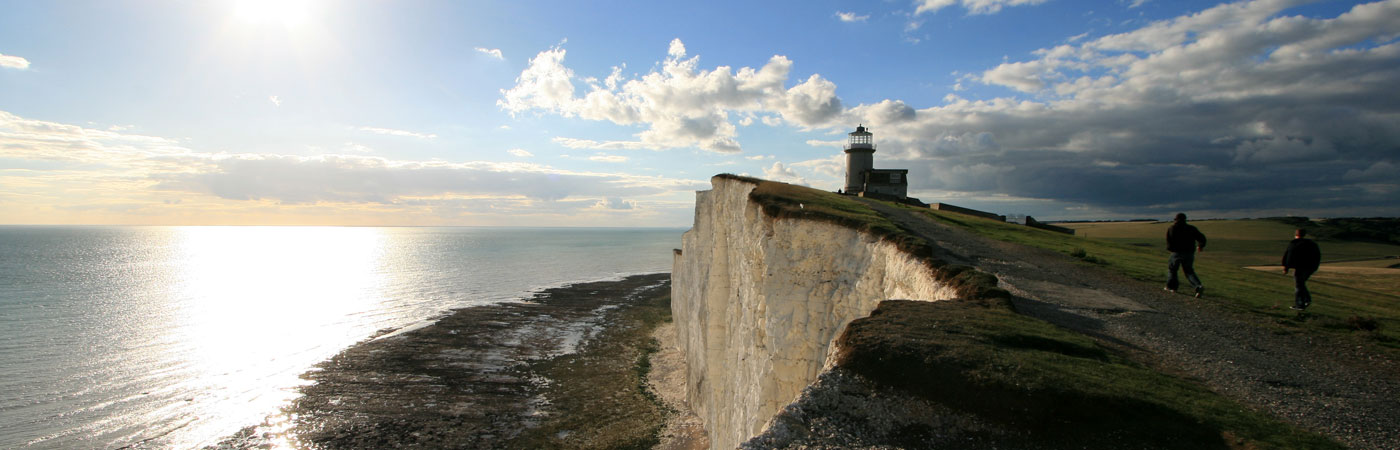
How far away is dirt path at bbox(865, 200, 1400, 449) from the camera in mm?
5309

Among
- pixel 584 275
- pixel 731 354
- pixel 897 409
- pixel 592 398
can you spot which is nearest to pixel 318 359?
pixel 592 398

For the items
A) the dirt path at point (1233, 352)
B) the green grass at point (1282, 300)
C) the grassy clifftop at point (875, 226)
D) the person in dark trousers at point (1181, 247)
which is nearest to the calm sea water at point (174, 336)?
the grassy clifftop at point (875, 226)

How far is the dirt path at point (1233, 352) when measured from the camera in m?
5.31

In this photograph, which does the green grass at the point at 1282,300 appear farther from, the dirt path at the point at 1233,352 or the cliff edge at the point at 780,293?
the cliff edge at the point at 780,293

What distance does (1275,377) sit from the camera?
634 centimetres

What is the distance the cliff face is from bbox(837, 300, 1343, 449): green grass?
10.7 ft

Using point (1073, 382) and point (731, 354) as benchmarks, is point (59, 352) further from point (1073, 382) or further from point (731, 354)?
point (1073, 382)

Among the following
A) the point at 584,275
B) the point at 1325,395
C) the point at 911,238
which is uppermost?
the point at 911,238

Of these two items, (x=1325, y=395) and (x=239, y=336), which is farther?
(x=239, y=336)

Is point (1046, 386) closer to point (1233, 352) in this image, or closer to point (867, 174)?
point (1233, 352)

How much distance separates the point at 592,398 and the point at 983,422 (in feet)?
68.6

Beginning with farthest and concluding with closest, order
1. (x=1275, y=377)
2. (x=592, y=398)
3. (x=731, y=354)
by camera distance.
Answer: (x=592, y=398), (x=731, y=354), (x=1275, y=377)

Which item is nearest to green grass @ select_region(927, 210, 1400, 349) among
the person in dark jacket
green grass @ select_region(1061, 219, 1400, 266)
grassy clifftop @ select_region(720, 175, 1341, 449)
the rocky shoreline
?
the person in dark jacket

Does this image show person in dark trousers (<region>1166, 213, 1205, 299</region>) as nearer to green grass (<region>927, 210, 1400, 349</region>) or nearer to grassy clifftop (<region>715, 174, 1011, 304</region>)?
green grass (<region>927, 210, 1400, 349</region>)
